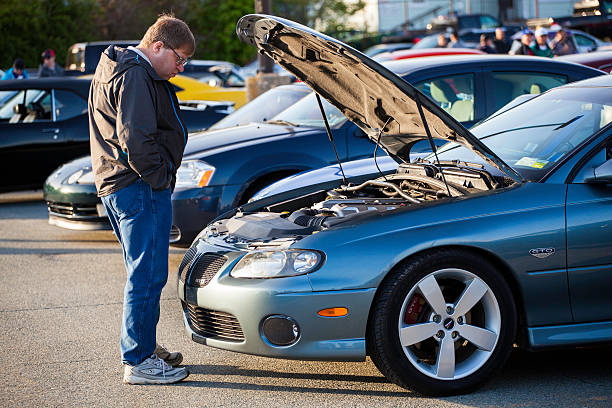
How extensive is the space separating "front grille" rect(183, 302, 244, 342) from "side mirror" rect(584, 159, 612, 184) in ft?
6.04

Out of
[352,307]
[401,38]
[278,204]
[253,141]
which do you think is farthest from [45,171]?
[401,38]

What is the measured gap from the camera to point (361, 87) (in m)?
4.82

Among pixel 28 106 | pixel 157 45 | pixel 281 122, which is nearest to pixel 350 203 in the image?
pixel 157 45

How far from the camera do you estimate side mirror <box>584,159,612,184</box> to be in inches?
160

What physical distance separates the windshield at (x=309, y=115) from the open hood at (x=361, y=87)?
174cm

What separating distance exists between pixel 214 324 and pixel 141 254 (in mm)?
502

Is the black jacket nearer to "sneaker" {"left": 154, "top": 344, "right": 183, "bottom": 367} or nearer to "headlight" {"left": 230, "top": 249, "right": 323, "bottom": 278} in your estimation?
"headlight" {"left": 230, "top": 249, "right": 323, "bottom": 278}

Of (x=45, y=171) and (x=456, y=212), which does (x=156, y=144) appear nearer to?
(x=456, y=212)

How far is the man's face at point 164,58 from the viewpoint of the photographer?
4.20 metres

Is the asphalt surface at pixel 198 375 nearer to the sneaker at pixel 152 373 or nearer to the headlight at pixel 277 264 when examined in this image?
the sneaker at pixel 152 373

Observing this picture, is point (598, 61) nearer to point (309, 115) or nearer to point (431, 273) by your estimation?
point (309, 115)

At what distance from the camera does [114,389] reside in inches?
168

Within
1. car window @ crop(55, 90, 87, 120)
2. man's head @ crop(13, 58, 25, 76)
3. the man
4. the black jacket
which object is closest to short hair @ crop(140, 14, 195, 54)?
the man

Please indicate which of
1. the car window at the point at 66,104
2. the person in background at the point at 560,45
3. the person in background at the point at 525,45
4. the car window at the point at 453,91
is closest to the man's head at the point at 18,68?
the car window at the point at 66,104
